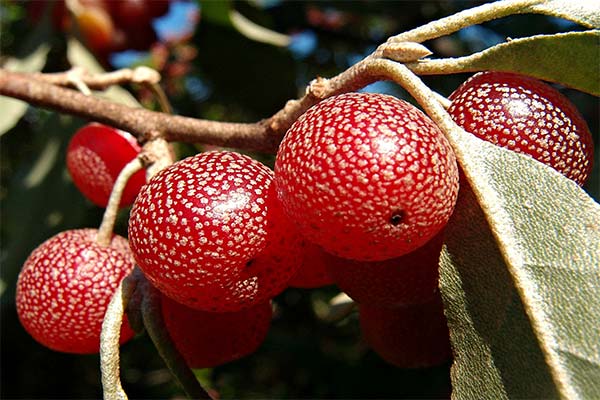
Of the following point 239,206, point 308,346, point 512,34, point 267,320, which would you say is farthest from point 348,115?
point 308,346

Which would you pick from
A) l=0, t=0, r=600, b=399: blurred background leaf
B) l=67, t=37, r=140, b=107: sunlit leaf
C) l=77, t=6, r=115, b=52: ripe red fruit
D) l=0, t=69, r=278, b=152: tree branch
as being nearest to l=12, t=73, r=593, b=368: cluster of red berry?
l=0, t=69, r=278, b=152: tree branch

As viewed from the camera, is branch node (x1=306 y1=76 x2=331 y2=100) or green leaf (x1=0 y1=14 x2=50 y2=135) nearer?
branch node (x1=306 y1=76 x2=331 y2=100)

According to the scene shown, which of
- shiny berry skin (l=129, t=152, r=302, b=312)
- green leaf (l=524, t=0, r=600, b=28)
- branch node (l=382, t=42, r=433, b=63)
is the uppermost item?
green leaf (l=524, t=0, r=600, b=28)

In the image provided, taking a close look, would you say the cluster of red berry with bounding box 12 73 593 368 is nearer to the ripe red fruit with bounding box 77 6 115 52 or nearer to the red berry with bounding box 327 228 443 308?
the red berry with bounding box 327 228 443 308

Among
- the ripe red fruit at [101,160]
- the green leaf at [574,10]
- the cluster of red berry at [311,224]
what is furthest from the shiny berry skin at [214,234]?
the ripe red fruit at [101,160]

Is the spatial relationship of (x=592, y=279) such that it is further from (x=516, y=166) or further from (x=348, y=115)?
(x=348, y=115)

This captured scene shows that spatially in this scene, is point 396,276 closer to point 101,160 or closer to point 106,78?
point 101,160

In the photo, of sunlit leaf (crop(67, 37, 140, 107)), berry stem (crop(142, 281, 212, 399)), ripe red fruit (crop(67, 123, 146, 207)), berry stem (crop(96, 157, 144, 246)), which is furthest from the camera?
sunlit leaf (crop(67, 37, 140, 107))

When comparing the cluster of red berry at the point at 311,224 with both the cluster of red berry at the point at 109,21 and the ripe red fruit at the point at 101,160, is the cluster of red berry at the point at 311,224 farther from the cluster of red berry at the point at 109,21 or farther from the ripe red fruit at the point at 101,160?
the cluster of red berry at the point at 109,21
